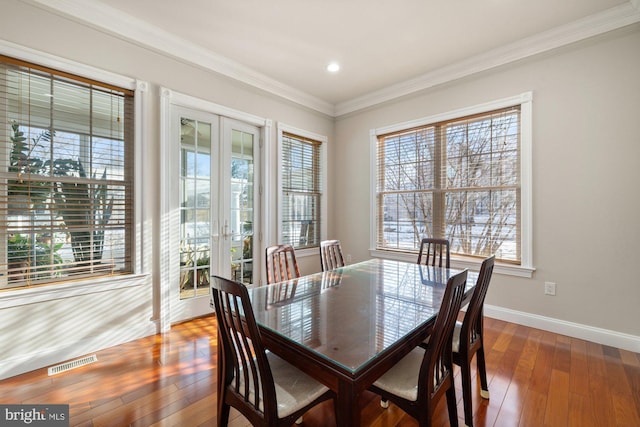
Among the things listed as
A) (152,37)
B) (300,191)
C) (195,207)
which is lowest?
(195,207)

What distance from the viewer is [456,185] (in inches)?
138

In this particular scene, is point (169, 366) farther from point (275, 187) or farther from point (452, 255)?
point (452, 255)

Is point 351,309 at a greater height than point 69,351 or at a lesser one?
greater

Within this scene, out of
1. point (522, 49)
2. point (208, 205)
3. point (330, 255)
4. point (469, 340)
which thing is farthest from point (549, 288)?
point (208, 205)

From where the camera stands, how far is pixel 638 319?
2.45 meters

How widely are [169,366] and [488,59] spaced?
425cm

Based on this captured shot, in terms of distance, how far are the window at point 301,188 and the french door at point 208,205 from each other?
1.57ft

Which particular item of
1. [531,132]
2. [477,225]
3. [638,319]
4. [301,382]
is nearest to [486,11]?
[531,132]

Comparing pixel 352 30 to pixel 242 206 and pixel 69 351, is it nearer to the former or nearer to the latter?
pixel 242 206

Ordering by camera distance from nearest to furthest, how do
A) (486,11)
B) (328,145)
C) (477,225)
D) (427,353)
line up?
(427,353), (486,11), (477,225), (328,145)

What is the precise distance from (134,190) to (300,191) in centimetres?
220

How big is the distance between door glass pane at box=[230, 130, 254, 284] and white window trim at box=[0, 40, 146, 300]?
998mm

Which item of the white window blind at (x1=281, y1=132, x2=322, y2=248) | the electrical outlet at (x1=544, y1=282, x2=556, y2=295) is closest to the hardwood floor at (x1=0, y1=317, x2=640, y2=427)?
the electrical outlet at (x1=544, y1=282, x2=556, y2=295)

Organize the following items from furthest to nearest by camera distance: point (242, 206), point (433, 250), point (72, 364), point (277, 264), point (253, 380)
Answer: point (242, 206)
point (433, 250)
point (277, 264)
point (72, 364)
point (253, 380)
